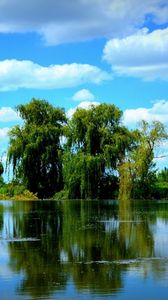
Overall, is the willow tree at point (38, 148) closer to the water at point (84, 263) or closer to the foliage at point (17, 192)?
the foliage at point (17, 192)

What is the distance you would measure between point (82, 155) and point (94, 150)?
2018mm

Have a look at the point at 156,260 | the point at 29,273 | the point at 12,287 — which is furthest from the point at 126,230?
the point at 12,287

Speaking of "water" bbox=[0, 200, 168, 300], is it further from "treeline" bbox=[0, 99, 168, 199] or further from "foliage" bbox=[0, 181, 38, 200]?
"foliage" bbox=[0, 181, 38, 200]

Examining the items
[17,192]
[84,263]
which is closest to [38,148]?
[17,192]

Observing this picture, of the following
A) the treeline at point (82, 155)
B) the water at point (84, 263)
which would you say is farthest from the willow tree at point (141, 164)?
the water at point (84, 263)

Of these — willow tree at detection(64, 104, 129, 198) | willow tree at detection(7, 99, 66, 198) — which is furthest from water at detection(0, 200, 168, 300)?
willow tree at detection(7, 99, 66, 198)

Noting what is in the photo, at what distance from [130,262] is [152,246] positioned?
344 cm

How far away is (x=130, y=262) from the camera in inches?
543

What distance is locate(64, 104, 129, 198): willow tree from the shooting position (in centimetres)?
6031

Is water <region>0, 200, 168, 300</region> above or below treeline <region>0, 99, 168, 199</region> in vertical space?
below

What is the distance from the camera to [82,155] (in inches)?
2406

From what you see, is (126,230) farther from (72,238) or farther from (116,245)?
(116,245)

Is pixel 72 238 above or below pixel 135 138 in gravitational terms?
below

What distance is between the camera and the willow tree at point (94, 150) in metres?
60.3
